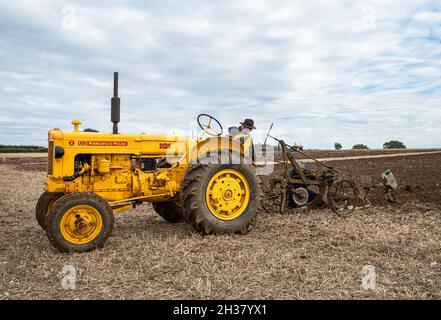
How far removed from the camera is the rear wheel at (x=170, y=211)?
312 inches

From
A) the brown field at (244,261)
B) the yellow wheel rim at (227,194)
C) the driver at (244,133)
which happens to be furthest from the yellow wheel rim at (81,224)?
the driver at (244,133)

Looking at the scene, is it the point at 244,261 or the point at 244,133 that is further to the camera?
the point at 244,133

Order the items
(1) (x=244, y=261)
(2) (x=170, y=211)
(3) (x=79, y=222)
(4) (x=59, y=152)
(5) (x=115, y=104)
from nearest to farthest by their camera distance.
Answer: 1. (1) (x=244, y=261)
2. (3) (x=79, y=222)
3. (4) (x=59, y=152)
4. (5) (x=115, y=104)
5. (2) (x=170, y=211)

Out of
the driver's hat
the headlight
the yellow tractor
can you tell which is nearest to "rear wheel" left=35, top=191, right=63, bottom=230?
the yellow tractor

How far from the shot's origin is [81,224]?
5.69 meters

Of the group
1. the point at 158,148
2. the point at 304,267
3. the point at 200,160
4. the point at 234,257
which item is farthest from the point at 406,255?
the point at 158,148

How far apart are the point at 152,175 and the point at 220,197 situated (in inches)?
43.2

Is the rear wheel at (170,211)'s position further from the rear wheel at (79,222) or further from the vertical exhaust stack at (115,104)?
the rear wheel at (79,222)

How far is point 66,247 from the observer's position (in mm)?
5598

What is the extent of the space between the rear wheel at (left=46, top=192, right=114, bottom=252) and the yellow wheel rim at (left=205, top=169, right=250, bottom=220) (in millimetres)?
1584

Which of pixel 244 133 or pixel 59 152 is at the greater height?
pixel 244 133

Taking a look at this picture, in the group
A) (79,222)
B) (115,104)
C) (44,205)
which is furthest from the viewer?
(44,205)

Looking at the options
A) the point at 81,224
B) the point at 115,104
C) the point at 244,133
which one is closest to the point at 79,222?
the point at 81,224

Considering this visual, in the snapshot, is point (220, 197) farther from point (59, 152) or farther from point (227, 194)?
point (59, 152)
